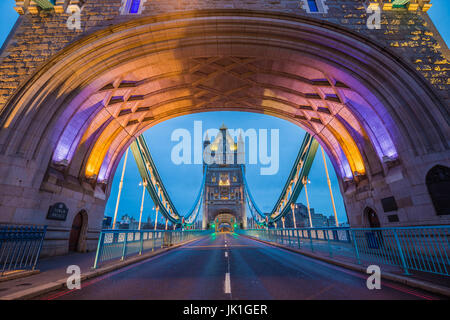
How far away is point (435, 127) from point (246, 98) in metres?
11.3

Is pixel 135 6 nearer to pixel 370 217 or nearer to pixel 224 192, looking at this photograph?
pixel 370 217

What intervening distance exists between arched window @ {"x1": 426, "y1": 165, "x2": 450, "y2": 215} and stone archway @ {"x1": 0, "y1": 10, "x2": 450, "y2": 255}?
0.29 meters

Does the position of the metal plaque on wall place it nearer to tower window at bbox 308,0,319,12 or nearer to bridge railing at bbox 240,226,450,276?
bridge railing at bbox 240,226,450,276

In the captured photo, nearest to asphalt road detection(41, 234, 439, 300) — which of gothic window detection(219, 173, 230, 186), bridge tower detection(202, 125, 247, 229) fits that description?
bridge tower detection(202, 125, 247, 229)

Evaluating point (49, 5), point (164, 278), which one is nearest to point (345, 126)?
point (164, 278)

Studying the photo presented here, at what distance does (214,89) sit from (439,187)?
13415 mm

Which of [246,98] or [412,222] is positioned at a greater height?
[246,98]

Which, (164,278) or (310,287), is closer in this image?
(310,287)

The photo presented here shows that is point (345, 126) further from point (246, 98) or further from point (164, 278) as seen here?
point (164, 278)

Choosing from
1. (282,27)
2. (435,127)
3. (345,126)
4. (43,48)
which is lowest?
(435,127)

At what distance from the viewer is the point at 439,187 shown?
7.64 m

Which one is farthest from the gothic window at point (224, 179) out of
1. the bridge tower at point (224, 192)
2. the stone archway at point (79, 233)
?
the stone archway at point (79, 233)
